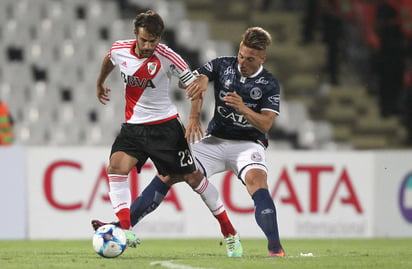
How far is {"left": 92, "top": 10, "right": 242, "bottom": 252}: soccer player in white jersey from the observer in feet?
23.0

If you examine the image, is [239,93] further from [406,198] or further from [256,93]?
[406,198]

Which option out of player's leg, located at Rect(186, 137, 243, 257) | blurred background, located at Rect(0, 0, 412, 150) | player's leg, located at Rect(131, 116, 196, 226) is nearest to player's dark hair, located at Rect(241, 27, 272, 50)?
player's leg, located at Rect(131, 116, 196, 226)

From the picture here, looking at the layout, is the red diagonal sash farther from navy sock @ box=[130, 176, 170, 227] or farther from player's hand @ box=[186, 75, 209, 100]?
navy sock @ box=[130, 176, 170, 227]

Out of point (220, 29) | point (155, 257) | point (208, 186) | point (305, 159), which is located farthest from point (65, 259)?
point (220, 29)

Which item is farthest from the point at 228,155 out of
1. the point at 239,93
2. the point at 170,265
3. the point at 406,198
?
the point at 406,198

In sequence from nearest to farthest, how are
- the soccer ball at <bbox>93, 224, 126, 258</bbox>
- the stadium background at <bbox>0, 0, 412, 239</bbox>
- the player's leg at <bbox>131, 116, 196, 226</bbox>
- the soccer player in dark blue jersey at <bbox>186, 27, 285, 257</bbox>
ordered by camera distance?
the soccer ball at <bbox>93, 224, 126, 258</bbox> < the soccer player in dark blue jersey at <bbox>186, 27, 285, 257</bbox> < the player's leg at <bbox>131, 116, 196, 226</bbox> < the stadium background at <bbox>0, 0, 412, 239</bbox>

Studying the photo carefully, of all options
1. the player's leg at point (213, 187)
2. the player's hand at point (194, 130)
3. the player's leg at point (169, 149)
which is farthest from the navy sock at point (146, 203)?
the player's hand at point (194, 130)

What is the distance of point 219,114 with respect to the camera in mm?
7492

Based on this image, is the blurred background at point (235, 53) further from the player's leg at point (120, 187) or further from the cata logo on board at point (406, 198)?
the player's leg at point (120, 187)

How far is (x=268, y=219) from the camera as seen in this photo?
696 cm

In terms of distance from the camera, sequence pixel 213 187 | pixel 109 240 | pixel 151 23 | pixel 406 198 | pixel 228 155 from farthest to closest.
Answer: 1. pixel 406 198
2. pixel 228 155
3. pixel 213 187
4. pixel 151 23
5. pixel 109 240

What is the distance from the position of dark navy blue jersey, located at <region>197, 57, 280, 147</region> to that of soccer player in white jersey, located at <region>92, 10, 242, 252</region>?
354mm

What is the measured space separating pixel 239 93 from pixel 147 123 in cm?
70

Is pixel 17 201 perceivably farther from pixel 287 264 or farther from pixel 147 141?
pixel 287 264
